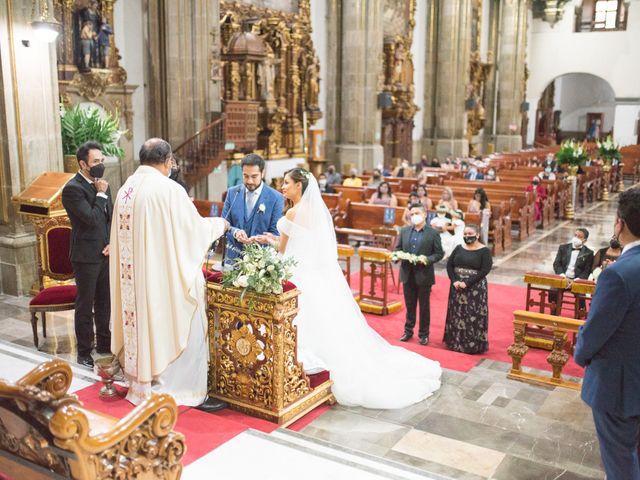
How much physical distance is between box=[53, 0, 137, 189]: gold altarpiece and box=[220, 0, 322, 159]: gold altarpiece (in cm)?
304

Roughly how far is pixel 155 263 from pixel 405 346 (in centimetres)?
357

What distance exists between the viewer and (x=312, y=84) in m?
20.1

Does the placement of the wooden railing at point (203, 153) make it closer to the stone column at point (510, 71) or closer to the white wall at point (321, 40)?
the white wall at point (321, 40)

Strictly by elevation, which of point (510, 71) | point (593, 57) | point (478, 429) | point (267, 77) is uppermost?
point (593, 57)

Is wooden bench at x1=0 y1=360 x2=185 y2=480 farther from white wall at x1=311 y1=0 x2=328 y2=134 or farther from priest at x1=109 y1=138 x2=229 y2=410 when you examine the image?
white wall at x1=311 y1=0 x2=328 y2=134

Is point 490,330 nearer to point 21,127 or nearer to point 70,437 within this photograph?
point 21,127

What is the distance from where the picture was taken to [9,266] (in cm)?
880

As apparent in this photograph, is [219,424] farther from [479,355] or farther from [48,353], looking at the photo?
[479,355]

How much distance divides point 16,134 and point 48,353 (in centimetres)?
335

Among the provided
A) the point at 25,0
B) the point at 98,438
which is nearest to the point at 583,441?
the point at 98,438

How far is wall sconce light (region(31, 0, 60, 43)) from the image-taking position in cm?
844

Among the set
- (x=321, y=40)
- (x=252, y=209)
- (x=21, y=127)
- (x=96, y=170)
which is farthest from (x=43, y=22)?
(x=321, y=40)

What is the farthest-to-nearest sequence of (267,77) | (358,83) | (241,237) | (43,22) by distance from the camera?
(358,83)
(267,77)
(43,22)
(241,237)

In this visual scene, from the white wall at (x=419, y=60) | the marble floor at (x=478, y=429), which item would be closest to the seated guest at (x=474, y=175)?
the white wall at (x=419, y=60)
